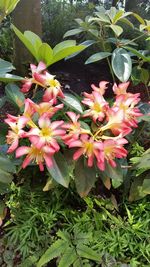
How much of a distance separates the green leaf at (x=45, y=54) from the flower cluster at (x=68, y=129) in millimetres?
53

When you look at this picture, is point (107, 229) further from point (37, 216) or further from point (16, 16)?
point (16, 16)

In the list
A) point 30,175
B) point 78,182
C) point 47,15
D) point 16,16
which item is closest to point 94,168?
point 78,182

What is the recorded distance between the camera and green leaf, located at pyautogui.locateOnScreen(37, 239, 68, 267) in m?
1.27

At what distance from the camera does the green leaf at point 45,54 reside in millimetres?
1276

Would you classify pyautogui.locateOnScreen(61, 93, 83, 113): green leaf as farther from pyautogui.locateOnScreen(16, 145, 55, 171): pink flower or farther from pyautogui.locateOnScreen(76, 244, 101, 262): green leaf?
pyautogui.locateOnScreen(76, 244, 101, 262): green leaf

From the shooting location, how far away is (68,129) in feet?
3.97

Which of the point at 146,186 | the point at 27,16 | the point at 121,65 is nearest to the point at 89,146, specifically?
the point at 146,186

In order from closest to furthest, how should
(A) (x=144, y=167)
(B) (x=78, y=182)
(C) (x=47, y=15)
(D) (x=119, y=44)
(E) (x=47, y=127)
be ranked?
(E) (x=47, y=127)
(B) (x=78, y=182)
(A) (x=144, y=167)
(D) (x=119, y=44)
(C) (x=47, y=15)

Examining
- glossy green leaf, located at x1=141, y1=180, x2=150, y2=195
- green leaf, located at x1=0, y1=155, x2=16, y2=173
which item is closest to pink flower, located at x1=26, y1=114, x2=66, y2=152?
green leaf, located at x1=0, y1=155, x2=16, y2=173

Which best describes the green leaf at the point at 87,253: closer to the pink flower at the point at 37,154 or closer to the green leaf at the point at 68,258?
the green leaf at the point at 68,258

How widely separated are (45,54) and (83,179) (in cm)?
43

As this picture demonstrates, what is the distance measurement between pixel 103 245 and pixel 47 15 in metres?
2.70

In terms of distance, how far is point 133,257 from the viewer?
4.68 ft

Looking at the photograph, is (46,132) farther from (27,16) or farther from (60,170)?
(27,16)
